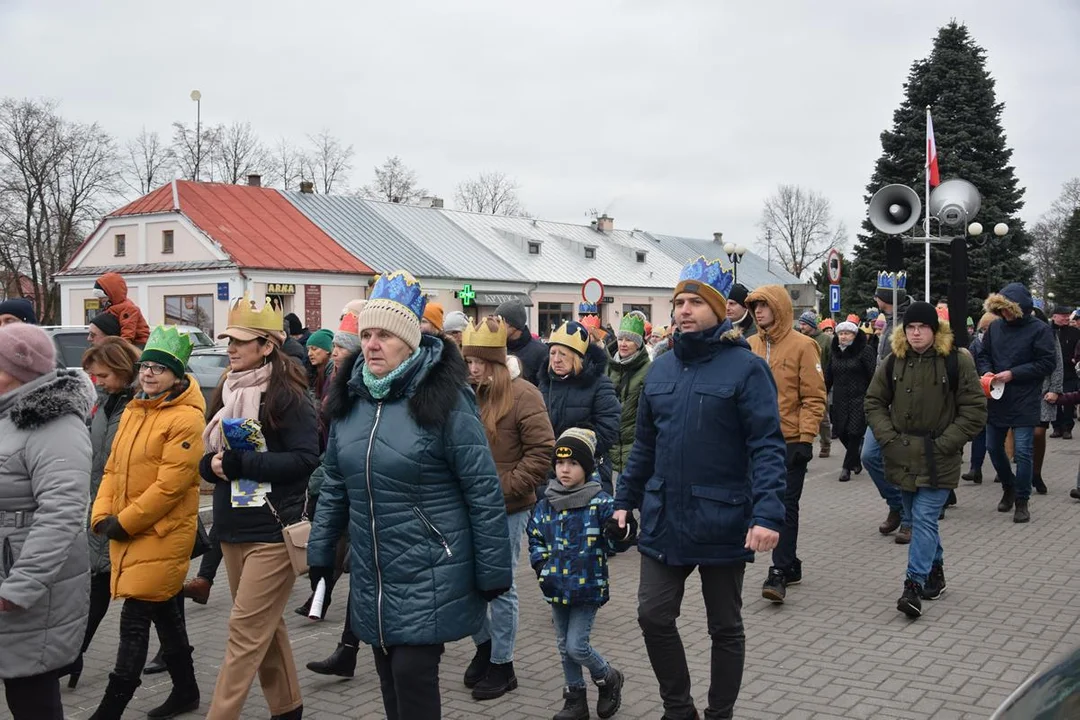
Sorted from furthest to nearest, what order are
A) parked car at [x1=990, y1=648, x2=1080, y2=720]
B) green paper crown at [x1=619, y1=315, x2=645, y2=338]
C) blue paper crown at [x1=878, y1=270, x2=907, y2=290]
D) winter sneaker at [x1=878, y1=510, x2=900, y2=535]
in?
1. blue paper crown at [x1=878, y1=270, x2=907, y2=290]
2. winter sneaker at [x1=878, y1=510, x2=900, y2=535]
3. green paper crown at [x1=619, y1=315, x2=645, y2=338]
4. parked car at [x1=990, y1=648, x2=1080, y2=720]

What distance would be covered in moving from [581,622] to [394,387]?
5.84ft

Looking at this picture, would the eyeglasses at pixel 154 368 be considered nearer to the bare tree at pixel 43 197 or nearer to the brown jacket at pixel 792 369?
the brown jacket at pixel 792 369

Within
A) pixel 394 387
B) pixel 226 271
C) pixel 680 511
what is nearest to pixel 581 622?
pixel 680 511

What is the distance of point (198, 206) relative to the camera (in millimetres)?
41156

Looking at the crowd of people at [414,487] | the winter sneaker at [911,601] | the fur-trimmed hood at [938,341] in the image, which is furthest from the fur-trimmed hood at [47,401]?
Answer: the fur-trimmed hood at [938,341]

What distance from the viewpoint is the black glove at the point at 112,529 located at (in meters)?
4.85

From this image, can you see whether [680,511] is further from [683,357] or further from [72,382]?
[72,382]

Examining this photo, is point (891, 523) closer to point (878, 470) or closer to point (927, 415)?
point (878, 470)

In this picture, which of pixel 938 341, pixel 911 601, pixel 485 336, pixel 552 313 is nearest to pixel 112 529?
pixel 485 336

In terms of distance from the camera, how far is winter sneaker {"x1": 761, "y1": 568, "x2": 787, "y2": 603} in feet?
23.2

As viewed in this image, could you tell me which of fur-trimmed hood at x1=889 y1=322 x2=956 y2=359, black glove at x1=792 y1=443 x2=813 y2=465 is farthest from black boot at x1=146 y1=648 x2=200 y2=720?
fur-trimmed hood at x1=889 y1=322 x2=956 y2=359

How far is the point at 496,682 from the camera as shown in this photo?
5457mm

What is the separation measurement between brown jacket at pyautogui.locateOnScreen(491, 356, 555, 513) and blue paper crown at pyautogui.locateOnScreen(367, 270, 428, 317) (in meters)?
1.60

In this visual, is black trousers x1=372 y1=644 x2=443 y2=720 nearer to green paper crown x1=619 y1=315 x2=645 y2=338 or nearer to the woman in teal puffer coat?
the woman in teal puffer coat
